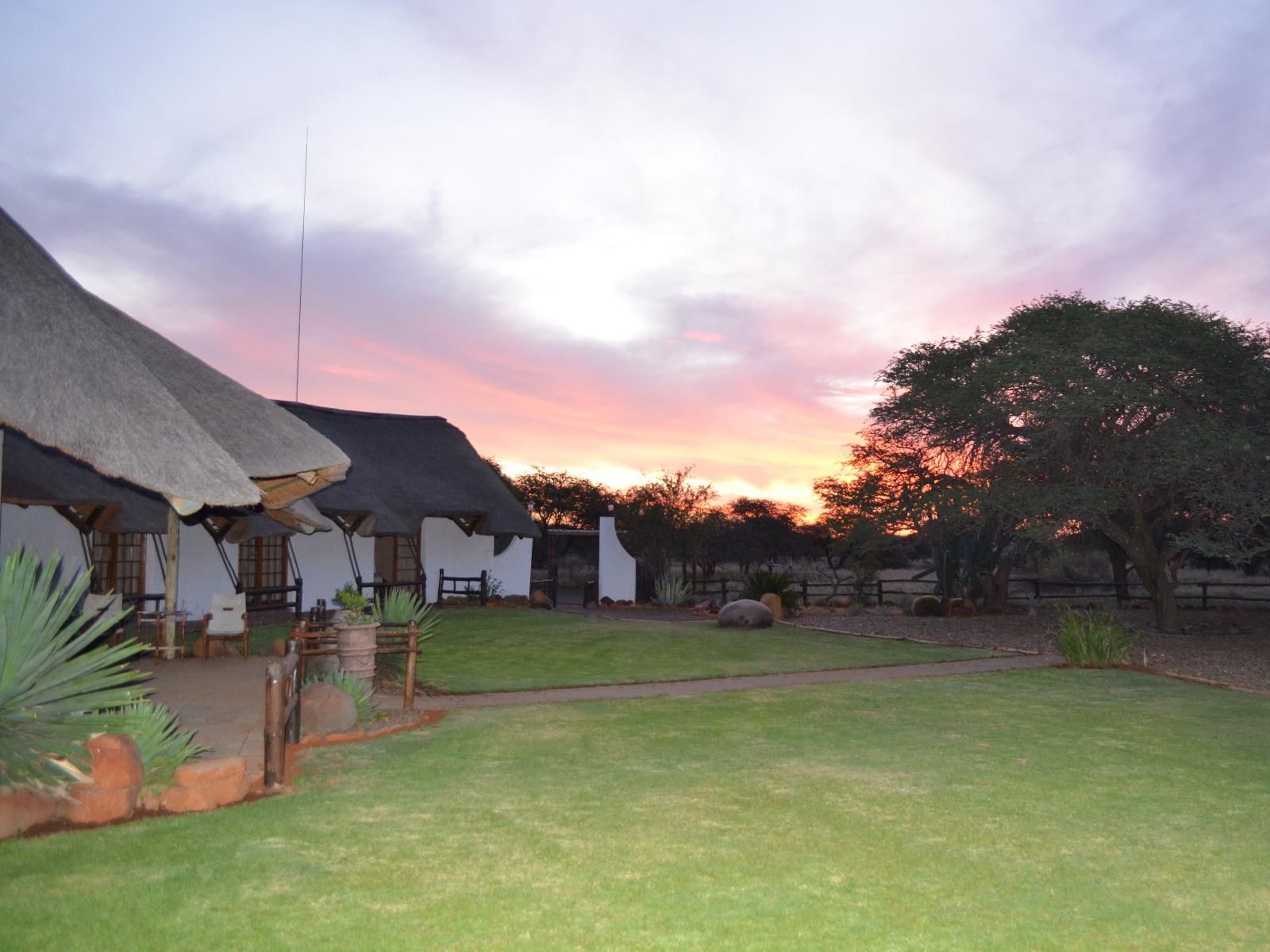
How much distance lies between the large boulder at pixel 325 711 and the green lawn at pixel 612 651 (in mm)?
3388

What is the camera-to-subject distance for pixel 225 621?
13.6 metres

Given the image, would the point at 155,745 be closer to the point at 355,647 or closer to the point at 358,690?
the point at 358,690

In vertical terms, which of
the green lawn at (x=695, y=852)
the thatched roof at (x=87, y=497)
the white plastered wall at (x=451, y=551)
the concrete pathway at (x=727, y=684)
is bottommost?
the green lawn at (x=695, y=852)

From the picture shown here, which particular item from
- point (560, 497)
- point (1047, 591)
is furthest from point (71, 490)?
point (560, 497)

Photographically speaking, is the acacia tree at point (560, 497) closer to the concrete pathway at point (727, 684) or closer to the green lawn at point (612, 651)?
the green lawn at point (612, 651)

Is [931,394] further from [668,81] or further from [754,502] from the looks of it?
[754,502]

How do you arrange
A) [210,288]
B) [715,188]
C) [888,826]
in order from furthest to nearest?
1. [210,288]
2. [715,188]
3. [888,826]

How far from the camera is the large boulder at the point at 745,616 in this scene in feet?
68.8

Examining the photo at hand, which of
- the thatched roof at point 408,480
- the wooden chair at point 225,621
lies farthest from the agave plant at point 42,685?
the thatched roof at point 408,480

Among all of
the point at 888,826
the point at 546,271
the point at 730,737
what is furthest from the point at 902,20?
the point at 888,826

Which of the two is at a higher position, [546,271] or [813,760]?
[546,271]

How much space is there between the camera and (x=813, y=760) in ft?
27.2

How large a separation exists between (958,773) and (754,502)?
172 ft

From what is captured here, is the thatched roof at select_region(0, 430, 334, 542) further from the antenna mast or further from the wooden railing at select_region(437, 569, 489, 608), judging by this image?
the wooden railing at select_region(437, 569, 489, 608)
